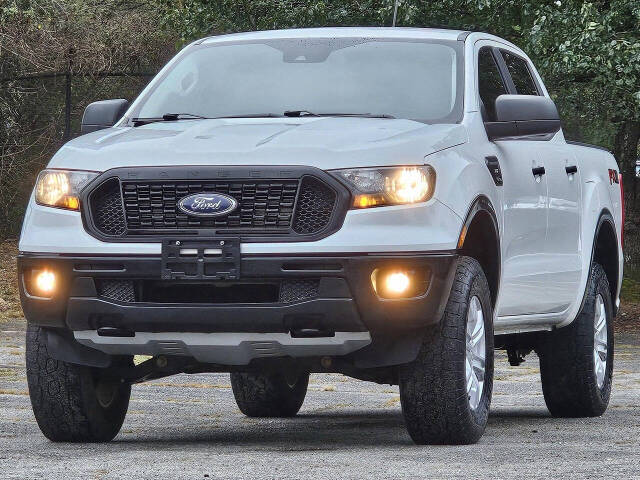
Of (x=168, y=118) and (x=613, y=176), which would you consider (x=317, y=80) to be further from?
(x=613, y=176)

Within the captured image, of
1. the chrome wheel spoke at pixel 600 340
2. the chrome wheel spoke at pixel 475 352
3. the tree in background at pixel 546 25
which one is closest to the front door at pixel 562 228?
the chrome wheel spoke at pixel 600 340

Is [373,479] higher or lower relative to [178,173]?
lower

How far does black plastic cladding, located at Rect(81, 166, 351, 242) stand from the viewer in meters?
6.59

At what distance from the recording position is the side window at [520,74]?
9.01 meters

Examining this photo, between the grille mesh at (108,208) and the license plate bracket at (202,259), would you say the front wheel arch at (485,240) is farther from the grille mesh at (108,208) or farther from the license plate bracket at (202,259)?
the grille mesh at (108,208)

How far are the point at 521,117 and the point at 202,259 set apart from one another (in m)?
1.86

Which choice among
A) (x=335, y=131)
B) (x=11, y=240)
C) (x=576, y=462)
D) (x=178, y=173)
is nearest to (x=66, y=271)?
(x=178, y=173)

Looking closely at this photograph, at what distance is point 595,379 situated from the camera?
918 centimetres

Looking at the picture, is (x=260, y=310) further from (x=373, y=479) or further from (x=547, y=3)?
(x=547, y=3)

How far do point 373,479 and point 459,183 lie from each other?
1.60m

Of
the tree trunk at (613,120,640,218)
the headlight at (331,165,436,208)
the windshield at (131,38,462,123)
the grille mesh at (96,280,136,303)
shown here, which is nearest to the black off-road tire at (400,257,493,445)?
the headlight at (331,165,436,208)

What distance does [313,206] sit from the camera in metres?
6.61

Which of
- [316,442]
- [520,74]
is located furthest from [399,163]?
[520,74]

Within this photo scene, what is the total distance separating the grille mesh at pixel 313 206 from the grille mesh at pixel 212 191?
37mm
